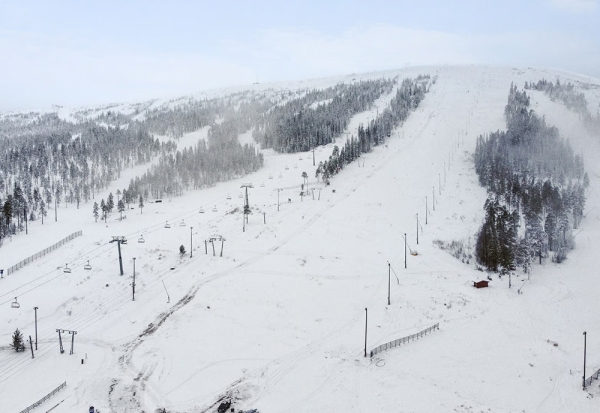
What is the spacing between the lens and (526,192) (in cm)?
11094

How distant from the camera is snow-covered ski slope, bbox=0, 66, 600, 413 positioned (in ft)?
131

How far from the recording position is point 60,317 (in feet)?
189

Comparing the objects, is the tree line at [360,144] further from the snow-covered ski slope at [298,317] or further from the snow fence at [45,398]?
the snow fence at [45,398]

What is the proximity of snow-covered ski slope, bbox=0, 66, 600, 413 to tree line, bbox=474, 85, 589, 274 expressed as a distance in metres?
3.89

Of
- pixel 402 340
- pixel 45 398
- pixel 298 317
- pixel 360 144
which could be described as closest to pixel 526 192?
pixel 360 144

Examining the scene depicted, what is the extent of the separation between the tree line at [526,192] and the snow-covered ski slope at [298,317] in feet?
12.8

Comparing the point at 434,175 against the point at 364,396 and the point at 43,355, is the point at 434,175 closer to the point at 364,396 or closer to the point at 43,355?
the point at 364,396

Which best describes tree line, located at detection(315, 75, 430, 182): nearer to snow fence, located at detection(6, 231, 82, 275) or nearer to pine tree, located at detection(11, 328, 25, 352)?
snow fence, located at detection(6, 231, 82, 275)

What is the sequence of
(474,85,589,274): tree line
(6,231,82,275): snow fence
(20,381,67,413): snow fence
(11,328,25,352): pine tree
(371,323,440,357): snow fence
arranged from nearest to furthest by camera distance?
(20,381,67,413): snow fence < (371,323,440,357): snow fence < (11,328,25,352): pine tree < (6,231,82,275): snow fence < (474,85,589,274): tree line

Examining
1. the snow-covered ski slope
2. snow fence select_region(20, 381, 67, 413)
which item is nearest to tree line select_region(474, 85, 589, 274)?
the snow-covered ski slope

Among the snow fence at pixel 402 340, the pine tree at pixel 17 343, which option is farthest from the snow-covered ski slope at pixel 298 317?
the pine tree at pixel 17 343

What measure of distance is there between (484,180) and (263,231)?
7145cm

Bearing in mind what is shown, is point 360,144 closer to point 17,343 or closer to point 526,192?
point 526,192

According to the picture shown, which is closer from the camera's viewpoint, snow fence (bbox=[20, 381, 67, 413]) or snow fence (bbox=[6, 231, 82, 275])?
snow fence (bbox=[20, 381, 67, 413])
